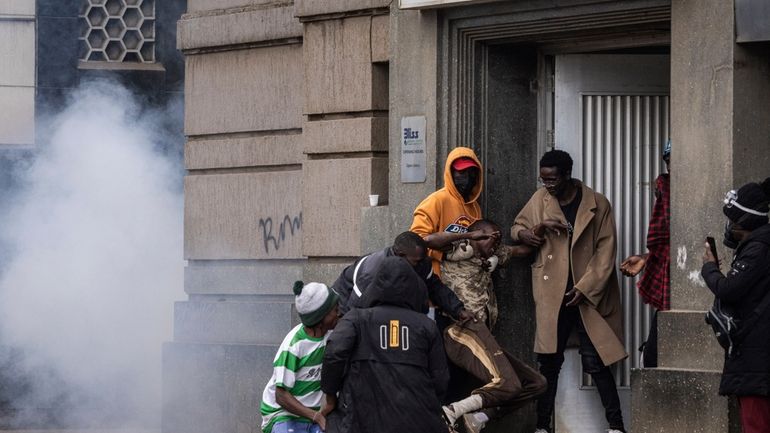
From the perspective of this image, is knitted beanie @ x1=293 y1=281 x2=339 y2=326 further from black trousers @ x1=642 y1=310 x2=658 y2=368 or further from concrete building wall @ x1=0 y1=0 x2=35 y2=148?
concrete building wall @ x1=0 y1=0 x2=35 y2=148

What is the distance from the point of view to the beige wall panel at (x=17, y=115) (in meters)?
16.2

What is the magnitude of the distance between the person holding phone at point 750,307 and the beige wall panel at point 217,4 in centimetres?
522

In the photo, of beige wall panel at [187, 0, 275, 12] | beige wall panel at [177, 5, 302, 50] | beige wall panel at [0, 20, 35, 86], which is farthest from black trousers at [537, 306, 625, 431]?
beige wall panel at [0, 20, 35, 86]

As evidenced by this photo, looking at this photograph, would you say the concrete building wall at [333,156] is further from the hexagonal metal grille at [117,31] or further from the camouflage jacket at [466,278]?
the hexagonal metal grille at [117,31]

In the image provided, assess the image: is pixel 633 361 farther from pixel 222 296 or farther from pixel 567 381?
pixel 222 296

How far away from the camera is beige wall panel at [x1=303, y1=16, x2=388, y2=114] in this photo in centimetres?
1209

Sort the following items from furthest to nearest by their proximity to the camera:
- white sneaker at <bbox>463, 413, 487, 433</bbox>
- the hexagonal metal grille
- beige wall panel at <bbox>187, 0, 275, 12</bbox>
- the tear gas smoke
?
the hexagonal metal grille, the tear gas smoke, beige wall panel at <bbox>187, 0, 275, 12</bbox>, white sneaker at <bbox>463, 413, 487, 433</bbox>

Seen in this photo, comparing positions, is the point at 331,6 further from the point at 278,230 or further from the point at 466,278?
the point at 466,278

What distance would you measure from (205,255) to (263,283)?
740 millimetres

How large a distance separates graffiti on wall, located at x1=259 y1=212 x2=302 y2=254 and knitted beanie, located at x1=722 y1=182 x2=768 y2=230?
4667mm

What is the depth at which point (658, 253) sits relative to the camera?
34.9ft

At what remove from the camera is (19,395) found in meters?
15.7

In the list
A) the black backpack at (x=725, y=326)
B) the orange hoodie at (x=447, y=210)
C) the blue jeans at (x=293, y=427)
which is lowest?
the blue jeans at (x=293, y=427)

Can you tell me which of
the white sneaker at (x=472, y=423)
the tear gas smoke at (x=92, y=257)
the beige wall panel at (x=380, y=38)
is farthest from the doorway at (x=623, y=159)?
the tear gas smoke at (x=92, y=257)
